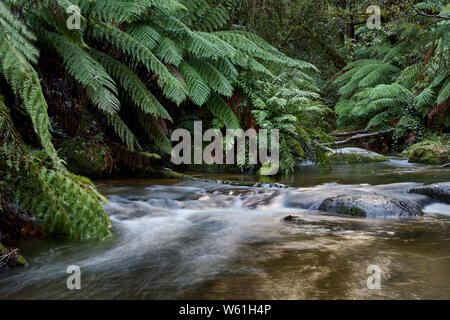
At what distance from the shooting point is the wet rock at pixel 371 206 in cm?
305

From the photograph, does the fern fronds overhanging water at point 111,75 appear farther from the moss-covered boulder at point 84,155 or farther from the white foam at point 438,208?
the white foam at point 438,208

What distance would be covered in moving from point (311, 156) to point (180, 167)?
7.07ft

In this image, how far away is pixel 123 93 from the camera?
4633 mm

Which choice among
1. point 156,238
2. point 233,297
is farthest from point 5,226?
point 233,297

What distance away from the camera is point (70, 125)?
14.0 ft

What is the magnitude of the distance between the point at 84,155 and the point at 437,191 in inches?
144

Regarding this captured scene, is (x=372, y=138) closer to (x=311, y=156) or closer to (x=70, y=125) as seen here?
(x=311, y=156)

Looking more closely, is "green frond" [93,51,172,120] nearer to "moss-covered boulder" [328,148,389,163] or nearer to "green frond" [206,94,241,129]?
"green frond" [206,94,241,129]

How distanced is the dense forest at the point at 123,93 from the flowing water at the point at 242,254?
254mm

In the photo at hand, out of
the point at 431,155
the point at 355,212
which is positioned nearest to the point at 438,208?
the point at 355,212

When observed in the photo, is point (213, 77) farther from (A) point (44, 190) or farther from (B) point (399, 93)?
(B) point (399, 93)

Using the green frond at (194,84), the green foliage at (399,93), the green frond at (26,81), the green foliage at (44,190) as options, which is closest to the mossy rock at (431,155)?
the green foliage at (399,93)

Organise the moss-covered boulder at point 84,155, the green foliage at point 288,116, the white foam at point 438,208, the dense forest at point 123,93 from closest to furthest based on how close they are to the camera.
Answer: the dense forest at point 123,93 → the white foam at point 438,208 → the moss-covered boulder at point 84,155 → the green foliage at point 288,116
